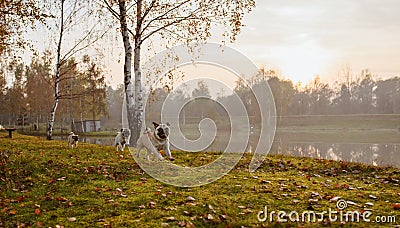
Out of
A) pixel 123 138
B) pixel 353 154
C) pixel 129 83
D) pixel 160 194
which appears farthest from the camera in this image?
pixel 353 154

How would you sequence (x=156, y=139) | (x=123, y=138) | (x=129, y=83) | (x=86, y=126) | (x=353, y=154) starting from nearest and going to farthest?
1. (x=156, y=139)
2. (x=123, y=138)
3. (x=129, y=83)
4. (x=353, y=154)
5. (x=86, y=126)

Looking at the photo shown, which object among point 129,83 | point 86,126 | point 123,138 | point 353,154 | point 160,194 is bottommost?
point 353,154

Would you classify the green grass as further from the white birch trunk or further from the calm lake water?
the calm lake water

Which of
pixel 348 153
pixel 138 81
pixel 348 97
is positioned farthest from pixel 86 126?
pixel 348 97

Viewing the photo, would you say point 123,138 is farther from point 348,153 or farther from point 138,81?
point 348,153

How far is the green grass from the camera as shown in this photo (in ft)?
18.7

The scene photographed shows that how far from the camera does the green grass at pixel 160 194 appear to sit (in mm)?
5707

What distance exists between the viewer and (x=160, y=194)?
708cm

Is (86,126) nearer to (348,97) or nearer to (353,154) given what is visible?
(353,154)

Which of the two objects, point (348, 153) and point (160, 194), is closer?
point (160, 194)

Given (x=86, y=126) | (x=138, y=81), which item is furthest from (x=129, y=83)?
(x=86, y=126)

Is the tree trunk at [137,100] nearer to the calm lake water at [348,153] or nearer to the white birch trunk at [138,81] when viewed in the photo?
the white birch trunk at [138,81]

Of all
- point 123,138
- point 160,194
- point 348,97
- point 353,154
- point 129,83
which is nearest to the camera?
point 160,194

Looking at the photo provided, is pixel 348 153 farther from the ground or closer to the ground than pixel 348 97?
closer to the ground
